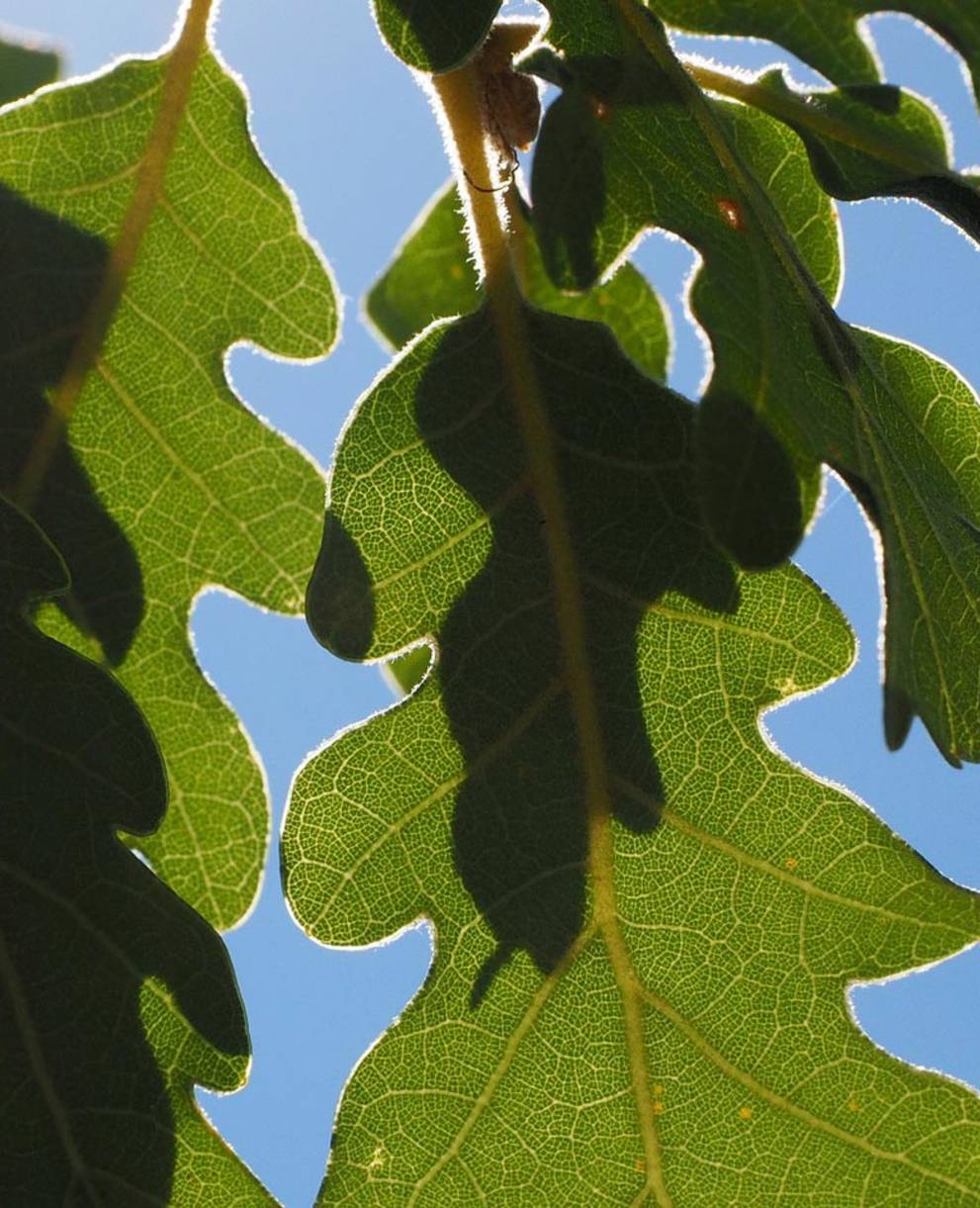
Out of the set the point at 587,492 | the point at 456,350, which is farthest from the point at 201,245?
the point at 587,492

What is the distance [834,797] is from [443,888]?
45 cm

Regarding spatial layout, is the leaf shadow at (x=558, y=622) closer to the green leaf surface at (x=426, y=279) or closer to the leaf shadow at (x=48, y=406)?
the leaf shadow at (x=48, y=406)

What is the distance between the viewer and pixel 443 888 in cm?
178

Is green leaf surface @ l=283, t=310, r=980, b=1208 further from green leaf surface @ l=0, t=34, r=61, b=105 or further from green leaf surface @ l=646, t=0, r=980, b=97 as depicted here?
green leaf surface @ l=0, t=34, r=61, b=105

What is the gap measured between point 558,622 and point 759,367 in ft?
1.66

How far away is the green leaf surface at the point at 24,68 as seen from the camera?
2486 mm

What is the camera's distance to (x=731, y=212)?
1.59 meters

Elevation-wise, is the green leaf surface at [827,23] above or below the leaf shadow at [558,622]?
above

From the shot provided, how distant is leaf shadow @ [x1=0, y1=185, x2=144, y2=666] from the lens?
2062 millimetres

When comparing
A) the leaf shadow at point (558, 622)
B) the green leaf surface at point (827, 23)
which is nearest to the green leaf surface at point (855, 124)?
the green leaf surface at point (827, 23)

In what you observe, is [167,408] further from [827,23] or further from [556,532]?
[827,23]

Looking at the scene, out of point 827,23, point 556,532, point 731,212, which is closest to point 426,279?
point 827,23

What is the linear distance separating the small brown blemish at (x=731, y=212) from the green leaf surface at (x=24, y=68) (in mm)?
1368

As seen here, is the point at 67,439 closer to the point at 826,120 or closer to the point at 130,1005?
the point at 130,1005
